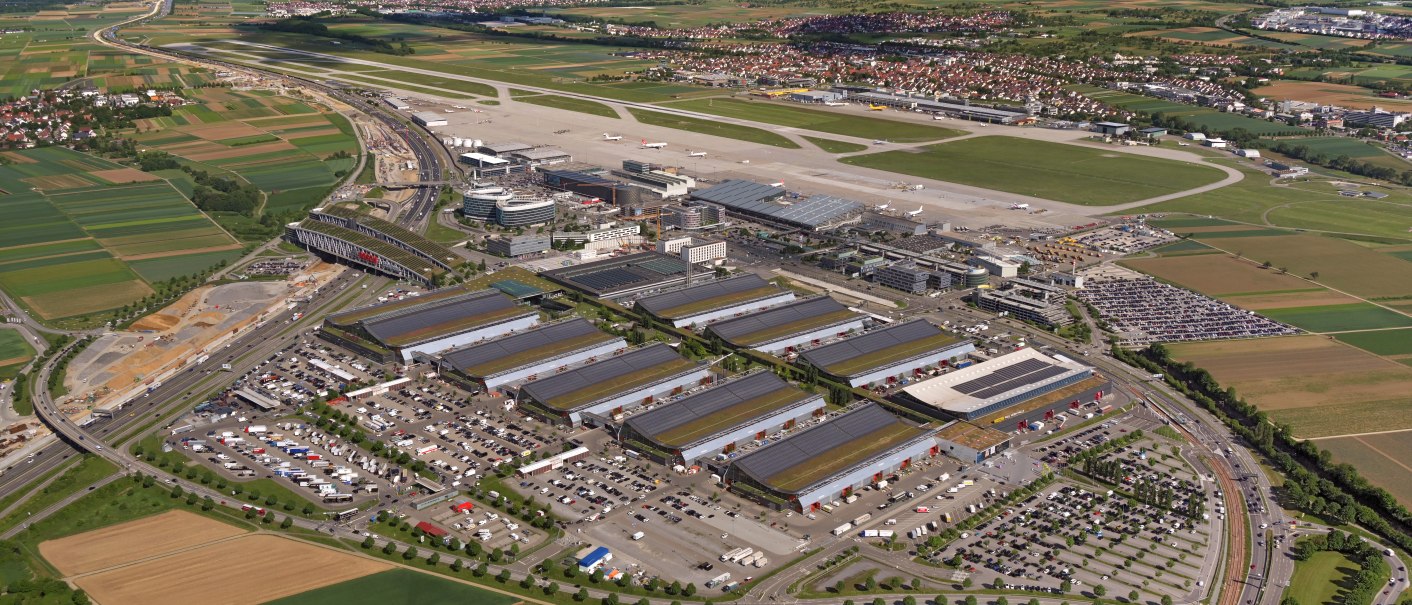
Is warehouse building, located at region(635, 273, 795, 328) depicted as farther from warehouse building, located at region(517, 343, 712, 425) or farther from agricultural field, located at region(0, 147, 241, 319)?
agricultural field, located at region(0, 147, 241, 319)

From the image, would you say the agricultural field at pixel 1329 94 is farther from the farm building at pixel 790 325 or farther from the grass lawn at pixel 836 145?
the farm building at pixel 790 325

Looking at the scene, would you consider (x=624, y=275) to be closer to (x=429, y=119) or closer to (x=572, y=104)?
(x=429, y=119)

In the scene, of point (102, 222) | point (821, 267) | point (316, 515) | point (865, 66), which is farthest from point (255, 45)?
point (316, 515)

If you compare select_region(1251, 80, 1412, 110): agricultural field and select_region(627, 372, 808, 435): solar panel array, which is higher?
select_region(1251, 80, 1412, 110): agricultural field

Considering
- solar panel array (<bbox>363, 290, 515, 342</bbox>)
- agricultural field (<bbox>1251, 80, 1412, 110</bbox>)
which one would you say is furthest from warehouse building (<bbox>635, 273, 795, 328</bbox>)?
agricultural field (<bbox>1251, 80, 1412, 110</bbox>)

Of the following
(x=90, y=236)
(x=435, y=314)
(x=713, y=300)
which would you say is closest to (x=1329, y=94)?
(x=713, y=300)

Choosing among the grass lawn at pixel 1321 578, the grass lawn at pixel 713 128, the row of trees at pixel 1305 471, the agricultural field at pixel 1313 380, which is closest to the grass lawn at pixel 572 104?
the grass lawn at pixel 713 128
